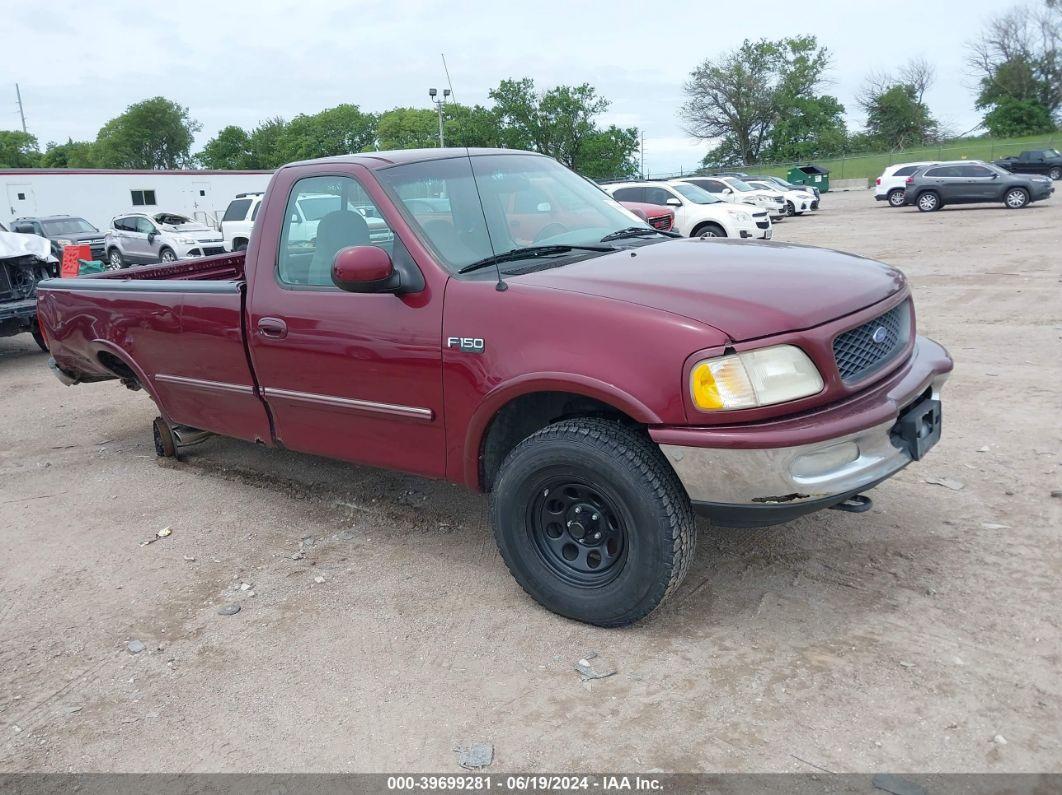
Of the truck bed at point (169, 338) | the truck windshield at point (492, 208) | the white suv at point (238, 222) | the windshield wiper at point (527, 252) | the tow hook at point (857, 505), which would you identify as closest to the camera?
the tow hook at point (857, 505)

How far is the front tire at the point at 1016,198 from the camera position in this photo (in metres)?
24.8

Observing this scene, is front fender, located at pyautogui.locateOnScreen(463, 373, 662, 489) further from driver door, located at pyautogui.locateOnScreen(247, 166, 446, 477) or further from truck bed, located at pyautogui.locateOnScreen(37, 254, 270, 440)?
truck bed, located at pyautogui.locateOnScreen(37, 254, 270, 440)

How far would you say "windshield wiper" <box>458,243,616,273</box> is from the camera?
144 inches

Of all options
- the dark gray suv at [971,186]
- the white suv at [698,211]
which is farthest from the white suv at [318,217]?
the dark gray suv at [971,186]

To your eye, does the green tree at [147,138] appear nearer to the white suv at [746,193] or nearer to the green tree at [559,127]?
the green tree at [559,127]

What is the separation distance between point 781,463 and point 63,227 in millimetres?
26197

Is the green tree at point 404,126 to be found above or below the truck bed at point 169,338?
above

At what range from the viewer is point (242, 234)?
65.1 feet

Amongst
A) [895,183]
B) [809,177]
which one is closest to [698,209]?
Answer: [895,183]

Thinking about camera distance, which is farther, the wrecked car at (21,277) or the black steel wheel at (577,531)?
the wrecked car at (21,277)

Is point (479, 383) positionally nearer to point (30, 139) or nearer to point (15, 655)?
point (15, 655)

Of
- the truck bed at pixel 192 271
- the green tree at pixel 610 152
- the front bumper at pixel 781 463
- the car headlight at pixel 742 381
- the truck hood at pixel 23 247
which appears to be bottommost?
the front bumper at pixel 781 463

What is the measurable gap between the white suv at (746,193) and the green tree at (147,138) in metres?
88.1

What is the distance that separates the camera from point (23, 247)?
10.1 m
